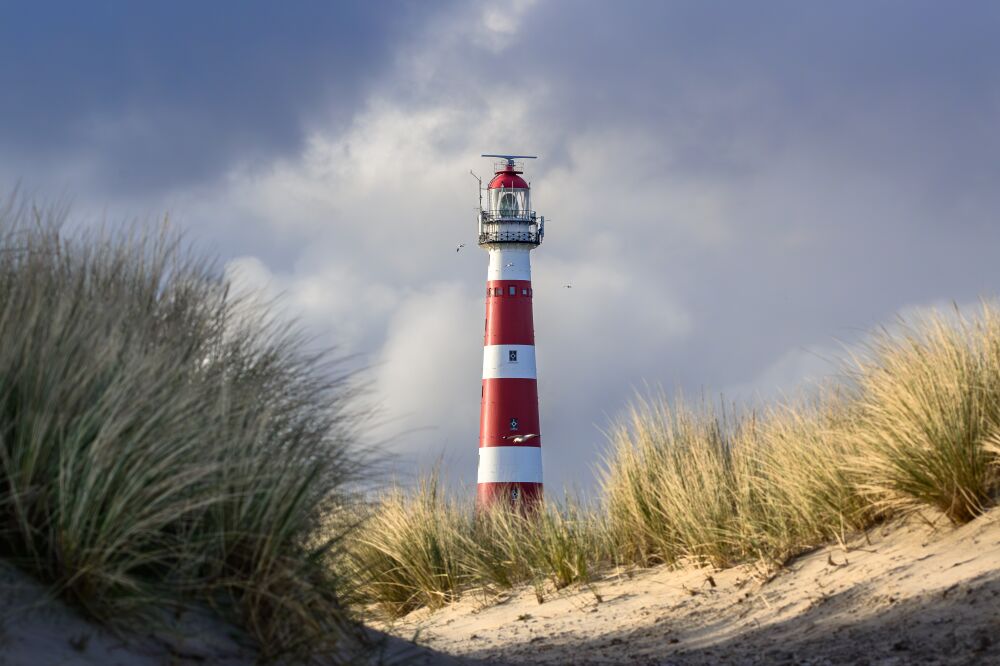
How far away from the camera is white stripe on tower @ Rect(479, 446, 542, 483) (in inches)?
727

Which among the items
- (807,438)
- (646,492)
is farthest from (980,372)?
(646,492)

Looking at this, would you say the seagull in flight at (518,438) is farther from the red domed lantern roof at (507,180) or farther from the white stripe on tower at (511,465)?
the red domed lantern roof at (507,180)

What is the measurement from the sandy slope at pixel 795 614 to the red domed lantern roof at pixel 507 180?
12.7 metres

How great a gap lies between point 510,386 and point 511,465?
4.09ft

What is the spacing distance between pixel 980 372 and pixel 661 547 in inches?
108

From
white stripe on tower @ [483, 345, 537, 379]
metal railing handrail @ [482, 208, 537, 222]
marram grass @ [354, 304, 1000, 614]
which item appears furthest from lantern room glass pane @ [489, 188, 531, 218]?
marram grass @ [354, 304, 1000, 614]

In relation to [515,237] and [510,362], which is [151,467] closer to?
[510,362]

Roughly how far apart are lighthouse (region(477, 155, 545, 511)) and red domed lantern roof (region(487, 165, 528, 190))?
132 centimetres

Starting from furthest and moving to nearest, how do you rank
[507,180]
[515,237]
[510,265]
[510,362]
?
[507,180]
[515,237]
[510,265]
[510,362]

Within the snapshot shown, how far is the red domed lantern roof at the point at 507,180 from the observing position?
20.8 m

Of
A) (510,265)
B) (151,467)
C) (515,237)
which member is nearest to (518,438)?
(510,265)

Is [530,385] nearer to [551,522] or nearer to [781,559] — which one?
[551,522]

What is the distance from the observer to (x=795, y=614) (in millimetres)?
6898

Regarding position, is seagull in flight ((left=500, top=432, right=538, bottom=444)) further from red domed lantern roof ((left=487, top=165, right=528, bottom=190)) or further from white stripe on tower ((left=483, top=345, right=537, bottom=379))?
red domed lantern roof ((left=487, top=165, right=528, bottom=190))
